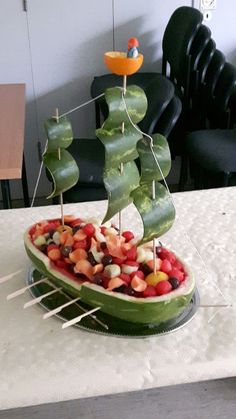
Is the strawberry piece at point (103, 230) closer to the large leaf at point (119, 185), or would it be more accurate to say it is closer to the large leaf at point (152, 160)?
the large leaf at point (119, 185)

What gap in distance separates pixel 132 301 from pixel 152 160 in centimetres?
25

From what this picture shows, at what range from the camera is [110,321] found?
0.93 m

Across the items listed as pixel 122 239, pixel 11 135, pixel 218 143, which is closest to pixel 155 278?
pixel 122 239

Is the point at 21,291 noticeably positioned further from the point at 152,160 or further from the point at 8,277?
the point at 152,160

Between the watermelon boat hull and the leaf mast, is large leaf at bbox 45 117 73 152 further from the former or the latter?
the watermelon boat hull

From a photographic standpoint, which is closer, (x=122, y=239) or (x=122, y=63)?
(x=122, y=63)

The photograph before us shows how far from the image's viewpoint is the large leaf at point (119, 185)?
89 centimetres

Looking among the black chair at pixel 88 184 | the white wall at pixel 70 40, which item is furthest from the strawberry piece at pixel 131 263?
the white wall at pixel 70 40

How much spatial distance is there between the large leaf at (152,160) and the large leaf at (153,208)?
19 millimetres

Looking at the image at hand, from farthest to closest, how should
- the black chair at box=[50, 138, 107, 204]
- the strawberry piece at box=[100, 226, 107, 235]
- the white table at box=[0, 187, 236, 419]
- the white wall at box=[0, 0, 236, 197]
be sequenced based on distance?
1. the white wall at box=[0, 0, 236, 197]
2. the black chair at box=[50, 138, 107, 204]
3. the strawberry piece at box=[100, 226, 107, 235]
4. the white table at box=[0, 187, 236, 419]

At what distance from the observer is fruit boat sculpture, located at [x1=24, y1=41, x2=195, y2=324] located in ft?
2.81

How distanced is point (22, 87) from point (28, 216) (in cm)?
128

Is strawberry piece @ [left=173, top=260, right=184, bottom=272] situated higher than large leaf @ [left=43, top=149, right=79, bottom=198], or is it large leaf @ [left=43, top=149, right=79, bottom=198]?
large leaf @ [left=43, top=149, right=79, bottom=198]

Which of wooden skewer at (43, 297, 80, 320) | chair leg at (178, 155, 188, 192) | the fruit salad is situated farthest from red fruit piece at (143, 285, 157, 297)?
chair leg at (178, 155, 188, 192)
